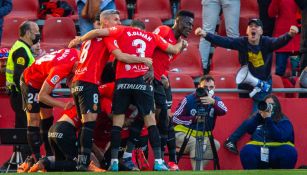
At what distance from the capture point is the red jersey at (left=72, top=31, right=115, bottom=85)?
15273 mm

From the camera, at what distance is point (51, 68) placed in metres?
16.1

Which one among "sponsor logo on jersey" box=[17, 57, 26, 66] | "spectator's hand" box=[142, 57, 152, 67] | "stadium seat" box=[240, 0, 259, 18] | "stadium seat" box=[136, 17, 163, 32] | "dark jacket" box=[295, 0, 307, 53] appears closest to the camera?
"spectator's hand" box=[142, 57, 152, 67]

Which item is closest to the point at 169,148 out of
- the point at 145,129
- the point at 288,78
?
the point at 145,129

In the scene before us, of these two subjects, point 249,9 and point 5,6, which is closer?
point 5,6

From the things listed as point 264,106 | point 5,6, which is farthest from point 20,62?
point 264,106

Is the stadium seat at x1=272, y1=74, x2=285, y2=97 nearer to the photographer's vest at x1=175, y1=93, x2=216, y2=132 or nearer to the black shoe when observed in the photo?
the black shoe

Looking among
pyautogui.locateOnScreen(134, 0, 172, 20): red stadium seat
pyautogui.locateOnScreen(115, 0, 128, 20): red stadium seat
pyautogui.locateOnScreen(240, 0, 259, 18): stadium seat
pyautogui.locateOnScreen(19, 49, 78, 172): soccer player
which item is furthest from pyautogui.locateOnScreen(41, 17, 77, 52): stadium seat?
pyautogui.locateOnScreen(19, 49, 78, 172): soccer player

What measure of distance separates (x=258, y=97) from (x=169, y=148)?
1.83 metres

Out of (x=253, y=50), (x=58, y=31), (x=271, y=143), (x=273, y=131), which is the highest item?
(x=58, y=31)

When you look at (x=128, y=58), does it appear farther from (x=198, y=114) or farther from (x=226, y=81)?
(x=226, y=81)

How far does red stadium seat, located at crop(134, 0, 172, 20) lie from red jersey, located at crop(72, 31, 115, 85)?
505 centimetres

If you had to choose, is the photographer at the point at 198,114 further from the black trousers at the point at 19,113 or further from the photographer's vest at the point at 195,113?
the black trousers at the point at 19,113

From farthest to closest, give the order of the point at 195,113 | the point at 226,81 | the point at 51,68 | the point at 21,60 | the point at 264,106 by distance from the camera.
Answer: the point at 226,81
the point at 21,60
the point at 195,113
the point at 264,106
the point at 51,68

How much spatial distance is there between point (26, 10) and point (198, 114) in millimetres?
5295
